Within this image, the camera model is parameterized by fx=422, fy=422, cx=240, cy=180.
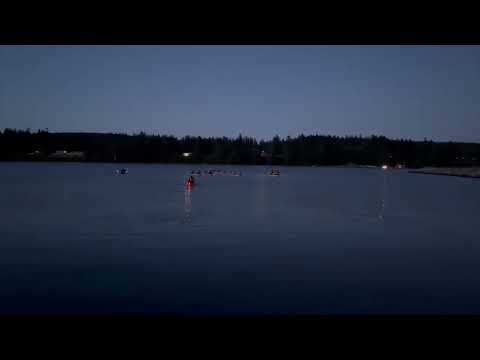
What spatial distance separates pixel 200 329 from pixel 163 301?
401 cm

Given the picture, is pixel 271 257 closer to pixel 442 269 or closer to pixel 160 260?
pixel 160 260

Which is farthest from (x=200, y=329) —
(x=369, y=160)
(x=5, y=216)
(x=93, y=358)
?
(x=369, y=160)

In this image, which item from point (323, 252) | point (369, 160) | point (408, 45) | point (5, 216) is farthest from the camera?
point (369, 160)

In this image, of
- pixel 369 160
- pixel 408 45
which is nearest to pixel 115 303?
pixel 408 45

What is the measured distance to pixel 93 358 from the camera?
2.51m

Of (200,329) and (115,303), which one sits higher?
(200,329)

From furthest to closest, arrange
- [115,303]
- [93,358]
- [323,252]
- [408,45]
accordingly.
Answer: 1. [323,252]
2. [115,303]
3. [408,45]
4. [93,358]

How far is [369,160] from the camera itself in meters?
190
